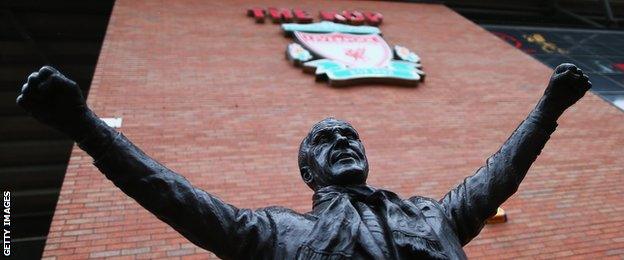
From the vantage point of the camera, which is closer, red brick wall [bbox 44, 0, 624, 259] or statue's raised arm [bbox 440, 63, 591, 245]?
statue's raised arm [bbox 440, 63, 591, 245]

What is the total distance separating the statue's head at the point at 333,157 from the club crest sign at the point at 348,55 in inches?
224

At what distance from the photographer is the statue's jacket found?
70.0 inches

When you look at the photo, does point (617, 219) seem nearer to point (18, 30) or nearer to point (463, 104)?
point (463, 104)

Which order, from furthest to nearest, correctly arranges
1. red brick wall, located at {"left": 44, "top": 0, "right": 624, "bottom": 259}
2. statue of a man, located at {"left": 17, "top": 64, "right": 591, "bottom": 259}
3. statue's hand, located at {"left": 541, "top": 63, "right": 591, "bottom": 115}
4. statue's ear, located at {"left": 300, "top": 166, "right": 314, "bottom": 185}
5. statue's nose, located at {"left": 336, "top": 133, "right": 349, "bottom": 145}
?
red brick wall, located at {"left": 44, "top": 0, "right": 624, "bottom": 259} < statue's ear, located at {"left": 300, "top": 166, "right": 314, "bottom": 185} < statue's nose, located at {"left": 336, "top": 133, "right": 349, "bottom": 145} < statue's hand, located at {"left": 541, "top": 63, "right": 591, "bottom": 115} < statue of a man, located at {"left": 17, "top": 64, "right": 591, "bottom": 259}

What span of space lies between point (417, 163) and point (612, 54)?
28.0ft

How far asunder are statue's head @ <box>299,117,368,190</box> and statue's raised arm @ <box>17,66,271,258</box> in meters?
0.43

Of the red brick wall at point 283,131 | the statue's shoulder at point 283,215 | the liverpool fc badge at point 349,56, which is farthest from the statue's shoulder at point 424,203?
the liverpool fc badge at point 349,56

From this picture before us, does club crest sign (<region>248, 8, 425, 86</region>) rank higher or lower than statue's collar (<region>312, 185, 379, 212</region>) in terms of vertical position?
lower

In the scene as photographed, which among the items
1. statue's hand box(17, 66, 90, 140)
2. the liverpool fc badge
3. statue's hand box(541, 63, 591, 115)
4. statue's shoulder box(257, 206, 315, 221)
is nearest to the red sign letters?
the liverpool fc badge

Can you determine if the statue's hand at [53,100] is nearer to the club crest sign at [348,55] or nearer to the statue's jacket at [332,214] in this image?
the statue's jacket at [332,214]

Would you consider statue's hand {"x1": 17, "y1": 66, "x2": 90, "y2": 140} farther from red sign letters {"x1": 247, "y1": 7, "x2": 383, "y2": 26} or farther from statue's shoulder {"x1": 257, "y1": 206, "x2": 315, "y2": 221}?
red sign letters {"x1": 247, "y1": 7, "x2": 383, "y2": 26}

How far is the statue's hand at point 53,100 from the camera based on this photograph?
1.57 meters

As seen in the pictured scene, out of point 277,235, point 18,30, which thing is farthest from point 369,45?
point 277,235

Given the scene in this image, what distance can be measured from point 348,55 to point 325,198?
7.11 m
